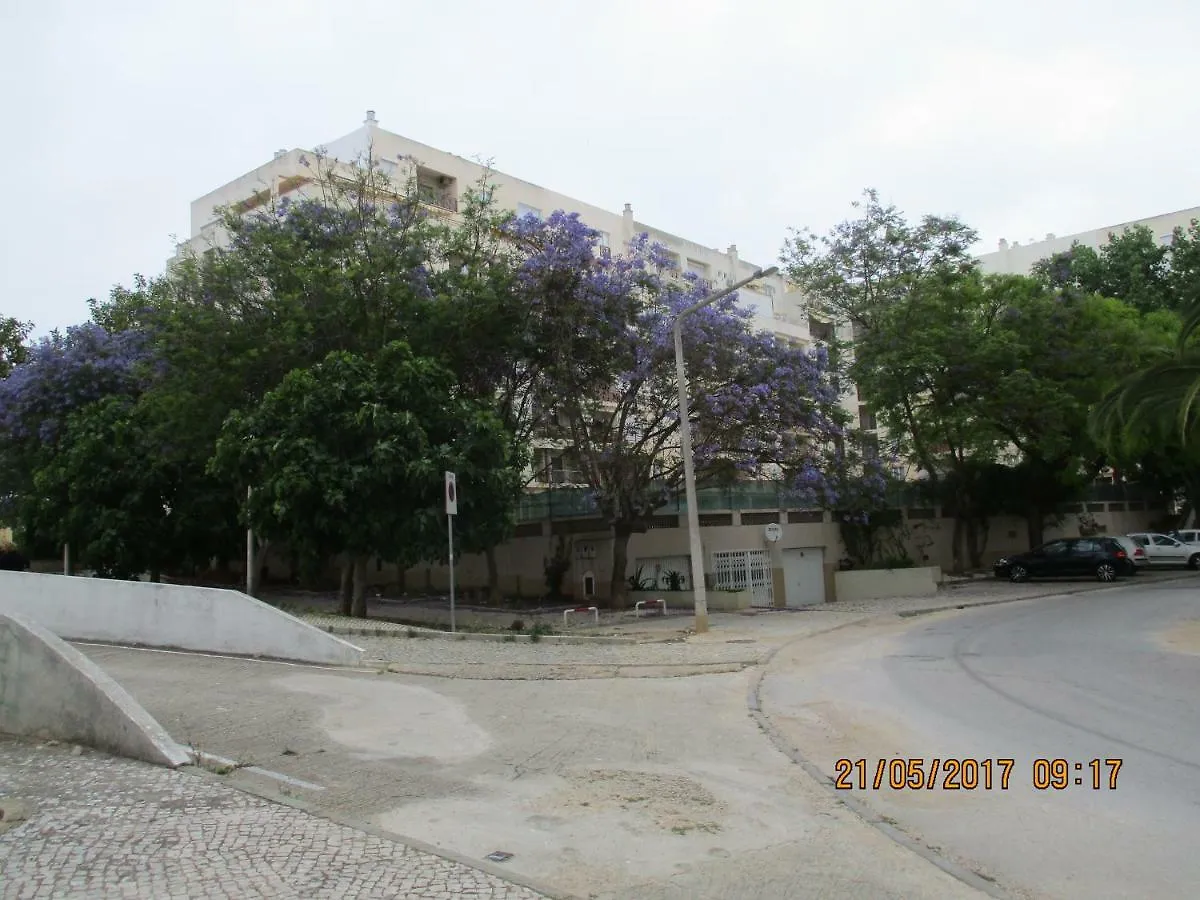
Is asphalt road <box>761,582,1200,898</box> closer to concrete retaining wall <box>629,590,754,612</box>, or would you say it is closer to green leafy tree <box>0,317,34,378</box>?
concrete retaining wall <box>629,590,754,612</box>

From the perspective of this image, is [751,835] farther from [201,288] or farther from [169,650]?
[201,288]

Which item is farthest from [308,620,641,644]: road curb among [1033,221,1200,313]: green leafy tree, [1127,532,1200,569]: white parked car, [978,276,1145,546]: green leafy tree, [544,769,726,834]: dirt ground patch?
[1033,221,1200,313]: green leafy tree

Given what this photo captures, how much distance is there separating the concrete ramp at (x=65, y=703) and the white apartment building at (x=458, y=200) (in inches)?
661

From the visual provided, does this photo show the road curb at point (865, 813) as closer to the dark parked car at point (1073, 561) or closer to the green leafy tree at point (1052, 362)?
the green leafy tree at point (1052, 362)

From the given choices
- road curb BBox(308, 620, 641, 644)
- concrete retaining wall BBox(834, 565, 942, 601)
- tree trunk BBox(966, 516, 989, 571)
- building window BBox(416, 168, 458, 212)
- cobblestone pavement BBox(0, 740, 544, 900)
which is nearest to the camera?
cobblestone pavement BBox(0, 740, 544, 900)

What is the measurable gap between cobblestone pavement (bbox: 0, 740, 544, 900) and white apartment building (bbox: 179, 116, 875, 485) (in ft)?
60.4

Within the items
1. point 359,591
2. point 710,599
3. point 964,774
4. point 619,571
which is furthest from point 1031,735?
point 619,571

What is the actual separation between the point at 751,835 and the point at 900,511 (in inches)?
1199

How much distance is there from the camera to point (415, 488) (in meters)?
18.3

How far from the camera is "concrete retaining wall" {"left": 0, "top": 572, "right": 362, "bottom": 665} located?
1370cm

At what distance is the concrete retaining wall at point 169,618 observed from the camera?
1370 centimetres

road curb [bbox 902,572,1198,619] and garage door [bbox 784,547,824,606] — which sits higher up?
garage door [bbox 784,547,824,606]

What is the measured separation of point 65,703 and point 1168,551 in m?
38.6

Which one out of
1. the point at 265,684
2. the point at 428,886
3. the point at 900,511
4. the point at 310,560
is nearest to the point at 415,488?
the point at 310,560
